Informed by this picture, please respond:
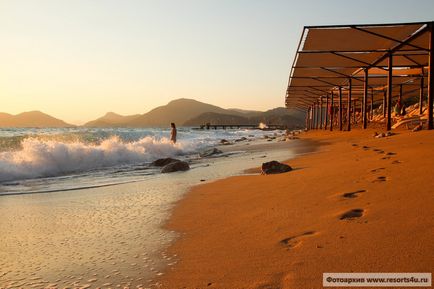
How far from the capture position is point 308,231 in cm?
287

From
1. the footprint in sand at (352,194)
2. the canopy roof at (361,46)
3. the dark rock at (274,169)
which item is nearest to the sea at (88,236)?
the dark rock at (274,169)

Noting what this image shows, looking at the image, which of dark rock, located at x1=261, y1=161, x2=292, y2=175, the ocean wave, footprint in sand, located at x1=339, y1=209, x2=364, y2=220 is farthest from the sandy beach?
the ocean wave

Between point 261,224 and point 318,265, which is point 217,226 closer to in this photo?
point 261,224

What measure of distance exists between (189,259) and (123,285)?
1.78 ft

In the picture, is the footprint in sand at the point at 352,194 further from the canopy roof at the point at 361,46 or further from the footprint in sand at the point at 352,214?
the canopy roof at the point at 361,46

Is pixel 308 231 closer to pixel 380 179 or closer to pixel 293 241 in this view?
pixel 293 241

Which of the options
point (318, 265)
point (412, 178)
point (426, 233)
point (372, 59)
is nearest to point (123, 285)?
point (318, 265)

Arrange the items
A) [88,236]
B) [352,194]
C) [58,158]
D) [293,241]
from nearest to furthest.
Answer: [293,241] → [88,236] → [352,194] → [58,158]

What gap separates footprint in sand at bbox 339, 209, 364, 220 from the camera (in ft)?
10.00

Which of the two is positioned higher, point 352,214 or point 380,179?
point 380,179

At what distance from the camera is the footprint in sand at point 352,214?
3.05 metres

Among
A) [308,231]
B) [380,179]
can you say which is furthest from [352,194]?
[308,231]

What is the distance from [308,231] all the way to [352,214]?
52 cm

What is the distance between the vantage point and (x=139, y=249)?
289 cm
